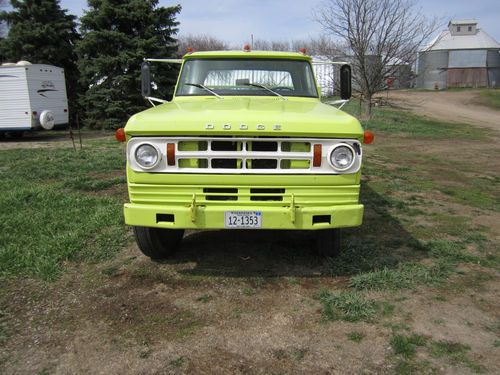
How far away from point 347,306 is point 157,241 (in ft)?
5.96

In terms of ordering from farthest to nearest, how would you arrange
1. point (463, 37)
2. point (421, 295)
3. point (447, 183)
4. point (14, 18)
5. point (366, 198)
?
1. point (463, 37)
2. point (14, 18)
3. point (447, 183)
4. point (366, 198)
5. point (421, 295)

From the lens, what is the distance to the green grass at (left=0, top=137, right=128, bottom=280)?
4.47 meters

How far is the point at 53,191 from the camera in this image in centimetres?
708

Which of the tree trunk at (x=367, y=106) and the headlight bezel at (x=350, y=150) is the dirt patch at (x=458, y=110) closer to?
the tree trunk at (x=367, y=106)

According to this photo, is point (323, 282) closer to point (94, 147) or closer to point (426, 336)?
point (426, 336)

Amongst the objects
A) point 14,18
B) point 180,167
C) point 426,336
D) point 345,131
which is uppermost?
point 14,18

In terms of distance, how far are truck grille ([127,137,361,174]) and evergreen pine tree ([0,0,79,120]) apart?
19.0m

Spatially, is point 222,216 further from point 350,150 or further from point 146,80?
point 146,80

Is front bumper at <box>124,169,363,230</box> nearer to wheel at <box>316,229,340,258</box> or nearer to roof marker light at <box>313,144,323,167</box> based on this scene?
roof marker light at <box>313,144,323,167</box>

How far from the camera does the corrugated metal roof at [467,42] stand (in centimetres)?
5188

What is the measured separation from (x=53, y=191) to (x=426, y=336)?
19.4ft

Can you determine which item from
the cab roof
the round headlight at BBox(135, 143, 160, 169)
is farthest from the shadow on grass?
the cab roof

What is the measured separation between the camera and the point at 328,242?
4.27 m

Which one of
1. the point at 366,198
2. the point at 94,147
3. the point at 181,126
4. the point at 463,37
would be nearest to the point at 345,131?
the point at 181,126
